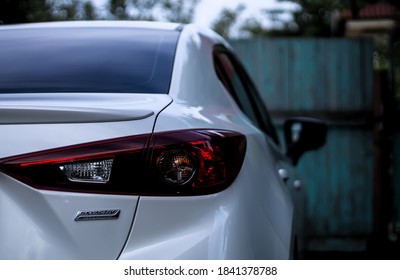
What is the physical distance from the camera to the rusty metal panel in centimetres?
682

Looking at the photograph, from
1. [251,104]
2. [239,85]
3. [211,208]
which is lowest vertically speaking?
[251,104]

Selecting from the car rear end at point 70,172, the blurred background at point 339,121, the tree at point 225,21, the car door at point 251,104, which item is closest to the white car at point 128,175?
the car rear end at point 70,172

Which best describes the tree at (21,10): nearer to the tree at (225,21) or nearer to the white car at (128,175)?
the white car at (128,175)

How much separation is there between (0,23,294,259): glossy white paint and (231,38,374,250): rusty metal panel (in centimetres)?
494

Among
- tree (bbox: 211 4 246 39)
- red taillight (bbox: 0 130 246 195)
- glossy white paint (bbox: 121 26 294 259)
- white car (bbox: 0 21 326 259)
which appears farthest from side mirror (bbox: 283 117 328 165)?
tree (bbox: 211 4 246 39)

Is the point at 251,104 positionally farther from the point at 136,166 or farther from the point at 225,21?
the point at 225,21

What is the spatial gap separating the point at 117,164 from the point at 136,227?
0.17m

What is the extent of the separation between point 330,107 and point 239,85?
3.60 metres

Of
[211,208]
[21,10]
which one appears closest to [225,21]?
[21,10]

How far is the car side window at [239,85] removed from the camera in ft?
9.20

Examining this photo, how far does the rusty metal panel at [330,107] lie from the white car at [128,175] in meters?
4.75

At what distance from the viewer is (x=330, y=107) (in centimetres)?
686

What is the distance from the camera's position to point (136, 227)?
1683 mm

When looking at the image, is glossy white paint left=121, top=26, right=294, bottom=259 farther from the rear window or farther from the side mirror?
the side mirror
